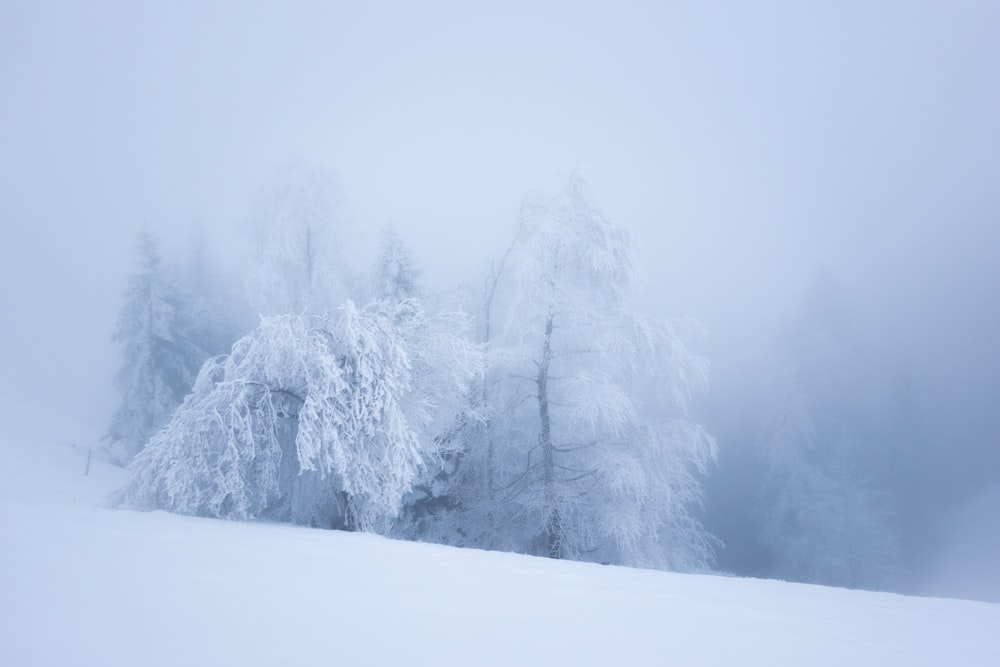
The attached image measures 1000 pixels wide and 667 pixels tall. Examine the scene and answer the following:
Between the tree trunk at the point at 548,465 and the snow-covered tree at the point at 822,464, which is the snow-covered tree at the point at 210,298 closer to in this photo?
the tree trunk at the point at 548,465

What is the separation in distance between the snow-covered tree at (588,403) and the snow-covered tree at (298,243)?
853cm

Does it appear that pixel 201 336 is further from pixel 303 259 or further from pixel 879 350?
pixel 879 350

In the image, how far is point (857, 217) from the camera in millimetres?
67062

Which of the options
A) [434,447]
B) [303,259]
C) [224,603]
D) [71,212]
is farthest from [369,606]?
[71,212]

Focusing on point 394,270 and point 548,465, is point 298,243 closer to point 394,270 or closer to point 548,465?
point 394,270

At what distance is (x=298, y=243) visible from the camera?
2081 cm

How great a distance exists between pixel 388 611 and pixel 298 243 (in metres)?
18.6

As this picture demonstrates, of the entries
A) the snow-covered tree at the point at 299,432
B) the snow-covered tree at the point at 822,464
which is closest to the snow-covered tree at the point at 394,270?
the snow-covered tree at the point at 299,432

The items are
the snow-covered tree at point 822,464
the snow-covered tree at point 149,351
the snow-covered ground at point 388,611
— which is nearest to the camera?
the snow-covered ground at point 388,611

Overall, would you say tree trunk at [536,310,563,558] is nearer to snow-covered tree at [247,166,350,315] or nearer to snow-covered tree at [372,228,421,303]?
snow-covered tree at [372,228,421,303]

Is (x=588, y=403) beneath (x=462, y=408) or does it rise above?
above

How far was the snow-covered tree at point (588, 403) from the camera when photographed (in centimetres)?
1386

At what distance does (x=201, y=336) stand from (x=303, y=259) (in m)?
10.7

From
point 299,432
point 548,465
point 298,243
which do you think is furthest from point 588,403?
point 298,243
